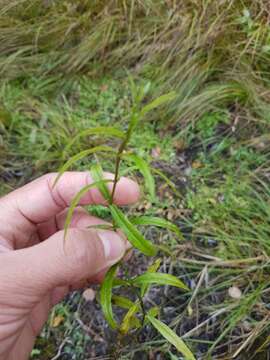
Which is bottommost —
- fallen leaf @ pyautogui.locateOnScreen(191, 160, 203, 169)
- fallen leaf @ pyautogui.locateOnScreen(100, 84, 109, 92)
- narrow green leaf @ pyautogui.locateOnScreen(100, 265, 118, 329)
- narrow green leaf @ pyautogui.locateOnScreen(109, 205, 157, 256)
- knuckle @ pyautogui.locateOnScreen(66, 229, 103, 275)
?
fallen leaf @ pyautogui.locateOnScreen(191, 160, 203, 169)

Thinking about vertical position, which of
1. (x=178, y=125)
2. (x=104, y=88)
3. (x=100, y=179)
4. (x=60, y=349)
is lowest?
(x=60, y=349)

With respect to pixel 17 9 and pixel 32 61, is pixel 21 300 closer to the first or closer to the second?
pixel 32 61

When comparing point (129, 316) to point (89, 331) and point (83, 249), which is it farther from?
point (89, 331)

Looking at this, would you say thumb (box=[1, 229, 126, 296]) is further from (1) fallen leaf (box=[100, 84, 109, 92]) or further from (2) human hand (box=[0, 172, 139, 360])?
(1) fallen leaf (box=[100, 84, 109, 92])

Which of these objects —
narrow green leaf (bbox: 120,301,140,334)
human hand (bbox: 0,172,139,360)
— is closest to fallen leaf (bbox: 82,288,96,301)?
human hand (bbox: 0,172,139,360)

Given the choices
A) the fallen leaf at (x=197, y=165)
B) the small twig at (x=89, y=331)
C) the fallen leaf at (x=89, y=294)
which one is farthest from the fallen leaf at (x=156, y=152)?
the small twig at (x=89, y=331)

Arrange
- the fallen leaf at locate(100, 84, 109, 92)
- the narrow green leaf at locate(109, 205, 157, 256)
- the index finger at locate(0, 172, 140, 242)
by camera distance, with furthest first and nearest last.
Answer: the fallen leaf at locate(100, 84, 109, 92) < the index finger at locate(0, 172, 140, 242) < the narrow green leaf at locate(109, 205, 157, 256)

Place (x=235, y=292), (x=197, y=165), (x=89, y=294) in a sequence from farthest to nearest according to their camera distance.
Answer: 1. (x=197, y=165)
2. (x=89, y=294)
3. (x=235, y=292)

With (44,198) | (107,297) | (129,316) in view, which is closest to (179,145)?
(44,198)

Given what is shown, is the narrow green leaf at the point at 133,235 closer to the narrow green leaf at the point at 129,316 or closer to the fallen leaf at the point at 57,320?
the narrow green leaf at the point at 129,316
